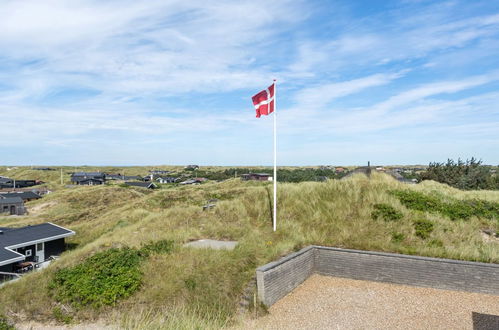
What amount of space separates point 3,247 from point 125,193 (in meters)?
44.5

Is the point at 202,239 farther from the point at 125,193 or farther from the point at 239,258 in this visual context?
the point at 125,193

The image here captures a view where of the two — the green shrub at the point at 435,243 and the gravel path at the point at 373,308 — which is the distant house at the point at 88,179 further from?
the green shrub at the point at 435,243

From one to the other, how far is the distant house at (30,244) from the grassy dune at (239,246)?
7.90 metres

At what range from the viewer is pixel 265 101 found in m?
13.1

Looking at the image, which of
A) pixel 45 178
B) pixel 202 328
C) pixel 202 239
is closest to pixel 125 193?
pixel 202 239

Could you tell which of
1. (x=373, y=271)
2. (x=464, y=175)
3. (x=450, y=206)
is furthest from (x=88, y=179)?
(x=373, y=271)

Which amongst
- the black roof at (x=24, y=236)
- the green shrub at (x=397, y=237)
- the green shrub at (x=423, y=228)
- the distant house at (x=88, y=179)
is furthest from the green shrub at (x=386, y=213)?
the distant house at (x=88, y=179)

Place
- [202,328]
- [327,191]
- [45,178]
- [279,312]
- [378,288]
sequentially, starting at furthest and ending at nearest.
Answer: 1. [45,178]
2. [327,191]
3. [378,288]
4. [279,312]
5. [202,328]

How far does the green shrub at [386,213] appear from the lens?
12.9 metres

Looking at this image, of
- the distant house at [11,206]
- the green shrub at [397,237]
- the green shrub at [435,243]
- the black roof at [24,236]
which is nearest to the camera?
the green shrub at [435,243]

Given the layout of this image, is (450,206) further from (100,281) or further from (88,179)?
(88,179)

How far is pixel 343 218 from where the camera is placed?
13547 mm

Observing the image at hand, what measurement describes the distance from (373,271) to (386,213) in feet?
12.1

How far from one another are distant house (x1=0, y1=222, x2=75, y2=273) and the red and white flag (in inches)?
638
